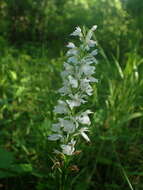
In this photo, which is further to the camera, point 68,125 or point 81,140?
point 81,140

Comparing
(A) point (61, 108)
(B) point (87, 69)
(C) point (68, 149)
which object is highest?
(B) point (87, 69)

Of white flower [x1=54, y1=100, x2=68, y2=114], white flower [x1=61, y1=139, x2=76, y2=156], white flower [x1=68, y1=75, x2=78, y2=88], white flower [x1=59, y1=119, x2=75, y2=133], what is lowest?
white flower [x1=61, y1=139, x2=76, y2=156]

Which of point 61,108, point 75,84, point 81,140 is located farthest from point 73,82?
point 81,140

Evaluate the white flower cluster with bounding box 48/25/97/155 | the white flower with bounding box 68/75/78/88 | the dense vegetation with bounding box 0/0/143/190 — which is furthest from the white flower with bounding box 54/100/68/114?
the dense vegetation with bounding box 0/0/143/190

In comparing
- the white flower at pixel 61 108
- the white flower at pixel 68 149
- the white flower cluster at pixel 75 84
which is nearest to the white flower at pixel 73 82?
the white flower cluster at pixel 75 84

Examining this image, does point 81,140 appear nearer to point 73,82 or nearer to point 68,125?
point 68,125

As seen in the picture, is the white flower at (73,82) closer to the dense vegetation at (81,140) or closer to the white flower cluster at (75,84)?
the white flower cluster at (75,84)

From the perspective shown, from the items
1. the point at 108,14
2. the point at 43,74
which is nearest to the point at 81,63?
the point at 43,74

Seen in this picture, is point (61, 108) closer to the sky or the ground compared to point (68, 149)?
closer to the sky

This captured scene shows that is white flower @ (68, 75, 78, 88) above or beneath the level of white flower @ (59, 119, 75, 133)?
above

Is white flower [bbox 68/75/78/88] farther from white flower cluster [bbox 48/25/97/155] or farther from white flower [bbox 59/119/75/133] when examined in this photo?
white flower [bbox 59/119/75/133]

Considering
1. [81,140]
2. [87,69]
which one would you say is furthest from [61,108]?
[81,140]
